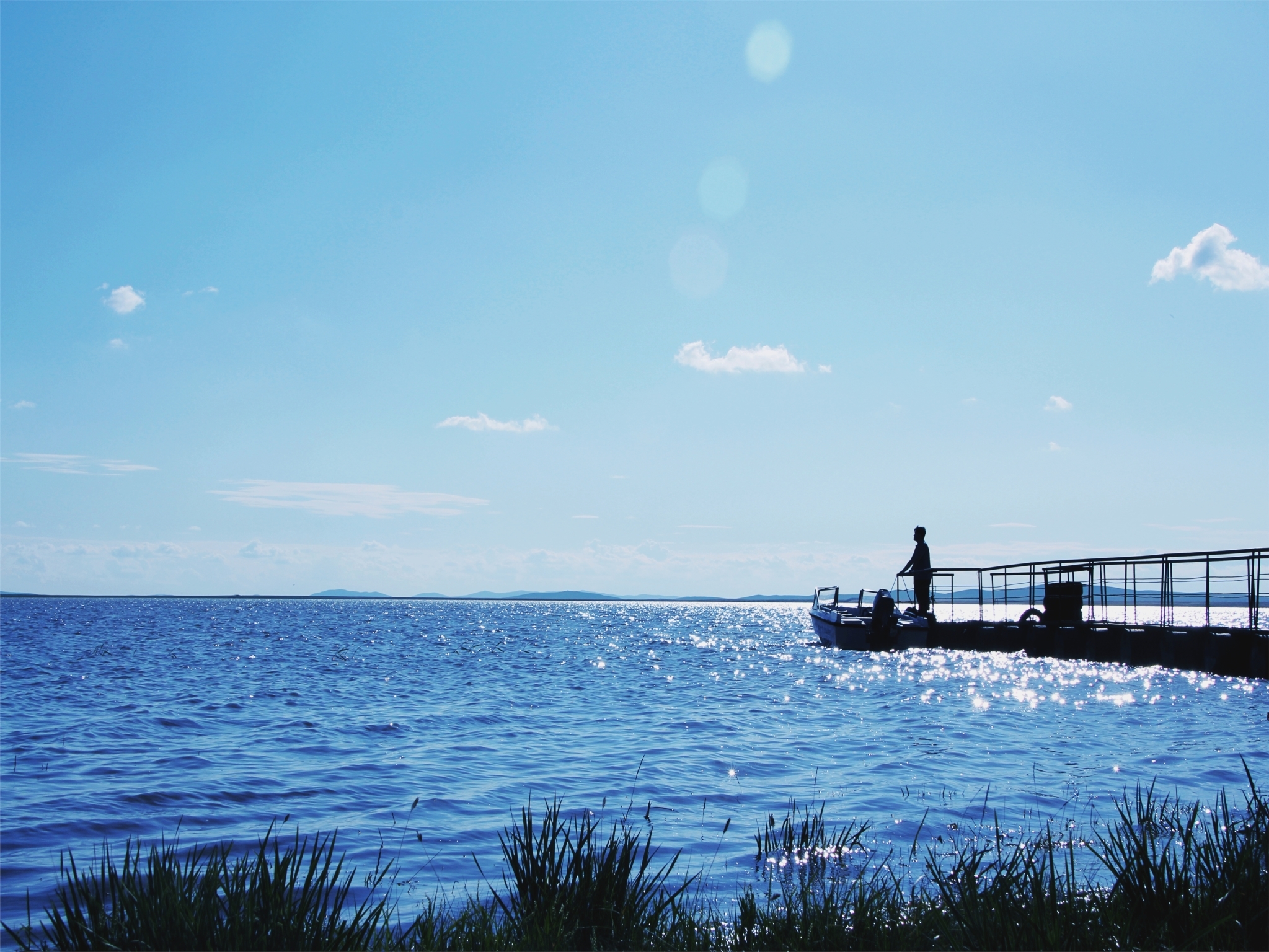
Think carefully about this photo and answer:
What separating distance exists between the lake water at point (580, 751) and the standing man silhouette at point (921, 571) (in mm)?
3236

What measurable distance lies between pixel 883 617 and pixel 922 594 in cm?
167

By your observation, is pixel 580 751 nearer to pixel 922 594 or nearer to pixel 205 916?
pixel 205 916

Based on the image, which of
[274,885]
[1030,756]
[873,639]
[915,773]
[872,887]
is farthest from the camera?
[873,639]

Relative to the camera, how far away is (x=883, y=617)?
31797 mm

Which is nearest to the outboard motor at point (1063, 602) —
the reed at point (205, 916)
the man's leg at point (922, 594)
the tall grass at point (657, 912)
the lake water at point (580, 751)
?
the lake water at point (580, 751)

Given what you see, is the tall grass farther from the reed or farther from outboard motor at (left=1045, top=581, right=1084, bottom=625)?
outboard motor at (left=1045, top=581, right=1084, bottom=625)

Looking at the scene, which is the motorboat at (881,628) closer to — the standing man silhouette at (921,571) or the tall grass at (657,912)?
the standing man silhouette at (921,571)

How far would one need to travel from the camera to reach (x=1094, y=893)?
16.7ft

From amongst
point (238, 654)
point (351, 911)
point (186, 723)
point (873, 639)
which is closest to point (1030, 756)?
point (351, 911)

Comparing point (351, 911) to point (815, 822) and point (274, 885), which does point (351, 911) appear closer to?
point (274, 885)

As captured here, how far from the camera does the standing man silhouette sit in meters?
29.4

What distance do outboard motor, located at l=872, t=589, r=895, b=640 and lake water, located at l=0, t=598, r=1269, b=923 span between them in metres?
3.03

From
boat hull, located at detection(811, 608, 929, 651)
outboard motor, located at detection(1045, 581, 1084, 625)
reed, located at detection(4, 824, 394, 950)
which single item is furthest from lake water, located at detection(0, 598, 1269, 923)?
reed, located at detection(4, 824, 394, 950)

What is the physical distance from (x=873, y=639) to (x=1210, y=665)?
1244cm
